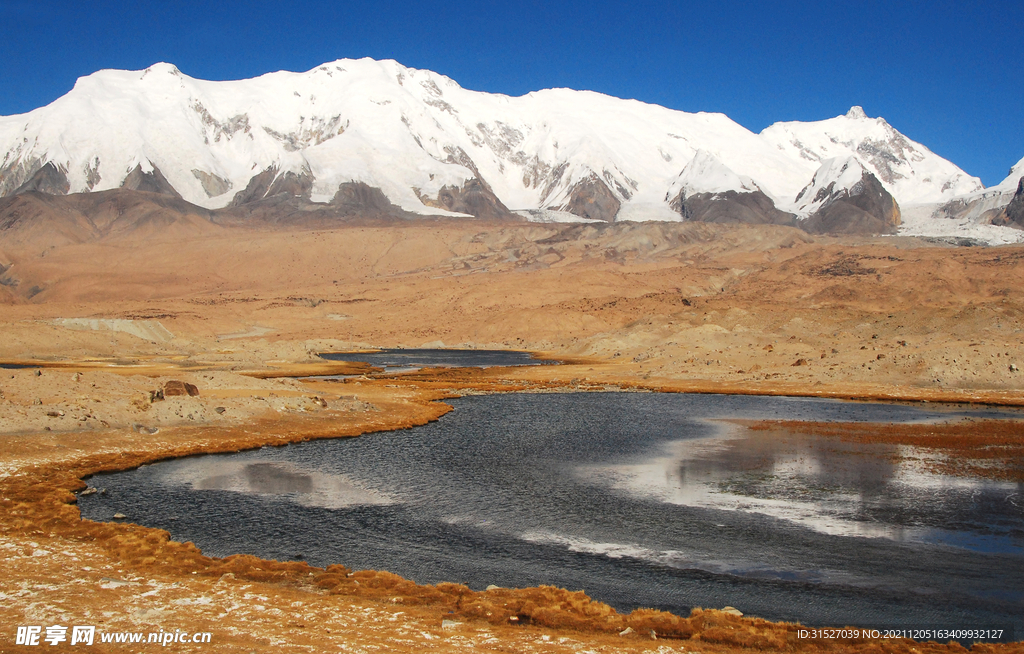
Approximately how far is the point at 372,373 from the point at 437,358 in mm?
28084

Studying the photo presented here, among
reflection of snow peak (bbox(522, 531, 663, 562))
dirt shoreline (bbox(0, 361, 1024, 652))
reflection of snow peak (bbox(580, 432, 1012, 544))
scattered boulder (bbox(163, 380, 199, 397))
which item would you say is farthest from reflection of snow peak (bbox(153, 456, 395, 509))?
scattered boulder (bbox(163, 380, 199, 397))

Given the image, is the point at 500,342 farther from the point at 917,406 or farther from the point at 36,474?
the point at 36,474

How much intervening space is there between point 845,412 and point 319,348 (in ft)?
254

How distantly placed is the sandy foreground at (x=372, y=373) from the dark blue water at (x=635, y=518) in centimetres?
197

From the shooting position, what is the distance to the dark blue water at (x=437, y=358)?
88625 millimetres

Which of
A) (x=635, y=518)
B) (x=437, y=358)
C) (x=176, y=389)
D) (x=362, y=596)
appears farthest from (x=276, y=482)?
(x=437, y=358)

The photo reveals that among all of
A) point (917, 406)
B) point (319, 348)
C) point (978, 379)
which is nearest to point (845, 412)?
point (917, 406)

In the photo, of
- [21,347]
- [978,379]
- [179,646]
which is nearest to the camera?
[179,646]

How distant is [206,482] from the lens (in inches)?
1049

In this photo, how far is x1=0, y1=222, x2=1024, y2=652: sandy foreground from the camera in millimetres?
13688

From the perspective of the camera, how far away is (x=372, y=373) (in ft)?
240

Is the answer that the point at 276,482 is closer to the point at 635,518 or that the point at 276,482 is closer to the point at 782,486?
the point at 635,518

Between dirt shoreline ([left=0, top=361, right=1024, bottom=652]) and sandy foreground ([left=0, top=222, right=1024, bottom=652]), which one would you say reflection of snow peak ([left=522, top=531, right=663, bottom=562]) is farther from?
sandy foreground ([left=0, top=222, right=1024, bottom=652])

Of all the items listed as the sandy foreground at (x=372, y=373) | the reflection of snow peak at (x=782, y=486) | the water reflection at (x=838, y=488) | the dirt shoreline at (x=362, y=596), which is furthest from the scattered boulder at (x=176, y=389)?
the water reflection at (x=838, y=488)
